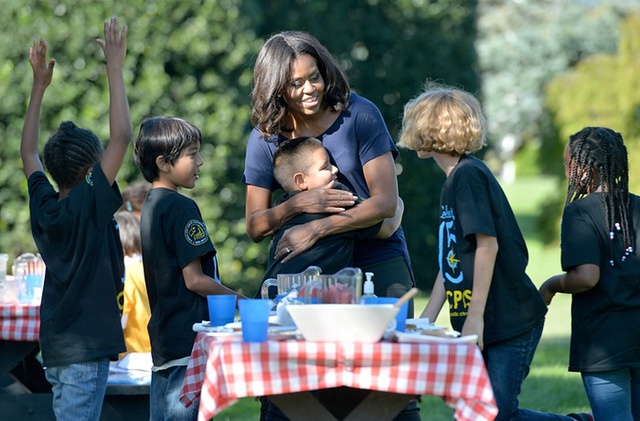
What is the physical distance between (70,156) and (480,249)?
177 centimetres

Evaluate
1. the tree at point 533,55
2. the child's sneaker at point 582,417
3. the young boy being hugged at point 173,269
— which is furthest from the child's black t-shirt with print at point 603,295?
the tree at point 533,55

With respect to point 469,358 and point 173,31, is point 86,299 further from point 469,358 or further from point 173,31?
point 173,31

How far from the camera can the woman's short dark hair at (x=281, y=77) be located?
414 centimetres

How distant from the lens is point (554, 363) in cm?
895

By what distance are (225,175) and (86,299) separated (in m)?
7.34

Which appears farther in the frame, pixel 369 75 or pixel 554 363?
pixel 369 75

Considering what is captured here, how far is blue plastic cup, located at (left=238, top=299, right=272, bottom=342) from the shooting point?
3.18 meters

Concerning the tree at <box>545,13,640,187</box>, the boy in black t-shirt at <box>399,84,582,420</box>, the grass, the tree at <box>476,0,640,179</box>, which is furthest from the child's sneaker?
the tree at <box>476,0,640,179</box>

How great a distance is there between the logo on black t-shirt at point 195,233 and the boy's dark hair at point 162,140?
324 millimetres

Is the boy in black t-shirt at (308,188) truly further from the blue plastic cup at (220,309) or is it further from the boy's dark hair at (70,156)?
the boy's dark hair at (70,156)

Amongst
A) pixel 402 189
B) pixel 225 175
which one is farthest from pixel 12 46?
pixel 402 189

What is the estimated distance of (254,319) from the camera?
3176 mm

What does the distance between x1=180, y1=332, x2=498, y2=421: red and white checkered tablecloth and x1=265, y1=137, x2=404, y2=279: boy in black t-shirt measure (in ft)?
2.76

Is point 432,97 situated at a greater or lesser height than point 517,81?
lesser
